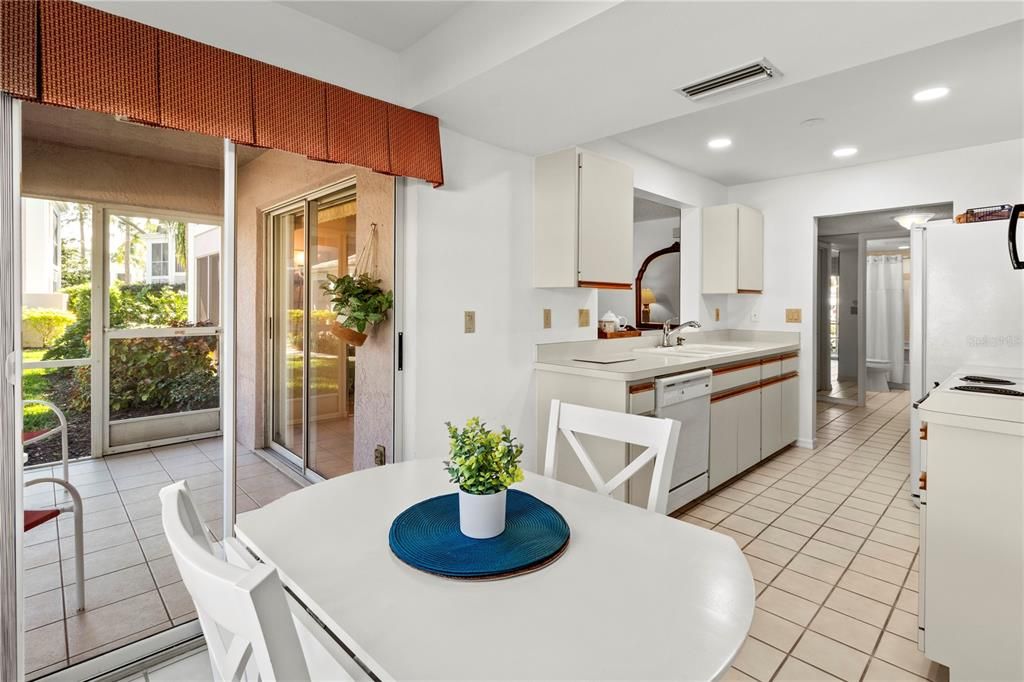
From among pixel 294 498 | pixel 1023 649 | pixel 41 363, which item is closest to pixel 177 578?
pixel 41 363

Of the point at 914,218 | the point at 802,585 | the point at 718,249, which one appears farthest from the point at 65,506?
the point at 914,218

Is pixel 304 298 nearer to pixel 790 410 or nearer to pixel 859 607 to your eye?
pixel 859 607

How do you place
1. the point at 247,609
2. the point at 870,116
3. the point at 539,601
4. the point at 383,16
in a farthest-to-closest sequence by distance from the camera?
the point at 870,116, the point at 383,16, the point at 539,601, the point at 247,609

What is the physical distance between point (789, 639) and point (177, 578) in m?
2.48

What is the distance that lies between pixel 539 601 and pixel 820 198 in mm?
4737

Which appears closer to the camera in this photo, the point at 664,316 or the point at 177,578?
the point at 177,578

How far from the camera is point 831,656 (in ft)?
6.10

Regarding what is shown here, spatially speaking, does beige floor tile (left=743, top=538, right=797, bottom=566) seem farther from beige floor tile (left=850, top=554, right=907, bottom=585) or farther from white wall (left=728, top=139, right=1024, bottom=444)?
white wall (left=728, top=139, right=1024, bottom=444)

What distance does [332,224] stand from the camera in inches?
117

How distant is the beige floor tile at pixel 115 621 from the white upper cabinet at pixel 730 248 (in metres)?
4.31

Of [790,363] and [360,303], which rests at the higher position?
[360,303]

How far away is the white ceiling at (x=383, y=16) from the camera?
204 centimetres

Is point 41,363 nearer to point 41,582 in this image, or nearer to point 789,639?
point 41,582

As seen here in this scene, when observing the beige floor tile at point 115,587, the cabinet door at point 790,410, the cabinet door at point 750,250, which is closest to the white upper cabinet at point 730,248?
the cabinet door at point 750,250
